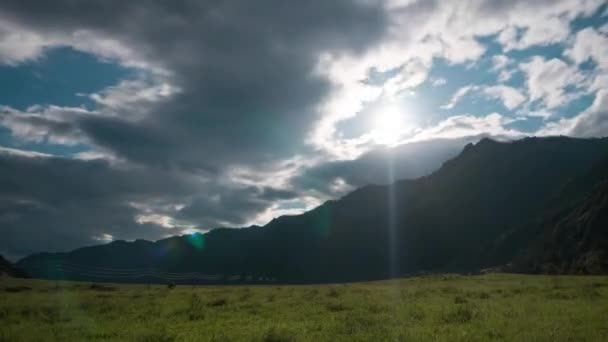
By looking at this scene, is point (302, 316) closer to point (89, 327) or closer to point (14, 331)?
point (89, 327)

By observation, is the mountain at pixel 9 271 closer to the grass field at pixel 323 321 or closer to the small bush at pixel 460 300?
the grass field at pixel 323 321

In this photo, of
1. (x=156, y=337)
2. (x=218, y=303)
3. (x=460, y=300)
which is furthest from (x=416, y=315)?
(x=218, y=303)

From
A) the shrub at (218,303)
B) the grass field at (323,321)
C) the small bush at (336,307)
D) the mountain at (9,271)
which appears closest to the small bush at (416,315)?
the grass field at (323,321)

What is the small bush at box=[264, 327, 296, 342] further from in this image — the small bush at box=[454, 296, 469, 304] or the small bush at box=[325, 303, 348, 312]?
the small bush at box=[454, 296, 469, 304]

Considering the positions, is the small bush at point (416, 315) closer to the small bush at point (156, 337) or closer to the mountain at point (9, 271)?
the small bush at point (156, 337)

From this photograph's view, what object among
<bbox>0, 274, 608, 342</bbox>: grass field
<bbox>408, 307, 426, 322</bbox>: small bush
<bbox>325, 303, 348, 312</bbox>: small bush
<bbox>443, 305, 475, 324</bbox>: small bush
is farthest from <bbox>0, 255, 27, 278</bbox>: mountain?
<bbox>443, 305, 475, 324</bbox>: small bush

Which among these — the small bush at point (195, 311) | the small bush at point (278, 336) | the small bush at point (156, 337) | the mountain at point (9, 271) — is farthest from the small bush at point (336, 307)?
the mountain at point (9, 271)

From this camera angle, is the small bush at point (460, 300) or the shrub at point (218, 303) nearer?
the small bush at point (460, 300)

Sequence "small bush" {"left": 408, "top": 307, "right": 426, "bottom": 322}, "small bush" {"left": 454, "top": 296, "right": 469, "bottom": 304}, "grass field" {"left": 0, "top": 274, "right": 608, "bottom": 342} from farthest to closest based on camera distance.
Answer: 1. "small bush" {"left": 454, "top": 296, "right": 469, "bottom": 304}
2. "small bush" {"left": 408, "top": 307, "right": 426, "bottom": 322}
3. "grass field" {"left": 0, "top": 274, "right": 608, "bottom": 342}

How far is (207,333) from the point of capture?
21250 millimetres

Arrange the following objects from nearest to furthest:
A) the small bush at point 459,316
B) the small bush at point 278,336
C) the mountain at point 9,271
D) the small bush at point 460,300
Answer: the small bush at point 278,336
the small bush at point 459,316
the small bush at point 460,300
the mountain at point 9,271

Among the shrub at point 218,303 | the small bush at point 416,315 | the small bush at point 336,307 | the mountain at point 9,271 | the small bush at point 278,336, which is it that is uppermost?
the small bush at point 416,315

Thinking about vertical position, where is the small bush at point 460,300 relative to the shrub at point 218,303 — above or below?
above

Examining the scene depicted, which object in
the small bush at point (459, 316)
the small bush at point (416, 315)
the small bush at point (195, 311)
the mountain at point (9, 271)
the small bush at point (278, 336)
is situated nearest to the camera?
the small bush at point (278, 336)
